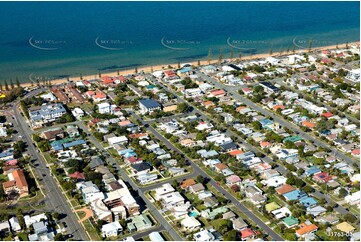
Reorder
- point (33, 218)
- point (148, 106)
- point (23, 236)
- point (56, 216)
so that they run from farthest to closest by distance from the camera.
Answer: point (148, 106), point (56, 216), point (33, 218), point (23, 236)

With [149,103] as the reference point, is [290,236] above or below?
below

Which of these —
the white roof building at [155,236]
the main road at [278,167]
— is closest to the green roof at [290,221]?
the main road at [278,167]

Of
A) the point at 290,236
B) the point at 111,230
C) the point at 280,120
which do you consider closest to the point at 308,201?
the point at 290,236

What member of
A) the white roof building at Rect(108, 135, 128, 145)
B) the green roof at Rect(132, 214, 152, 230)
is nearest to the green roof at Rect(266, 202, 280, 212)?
the green roof at Rect(132, 214, 152, 230)

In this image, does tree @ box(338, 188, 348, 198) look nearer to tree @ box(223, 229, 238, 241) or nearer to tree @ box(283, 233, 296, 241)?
tree @ box(283, 233, 296, 241)

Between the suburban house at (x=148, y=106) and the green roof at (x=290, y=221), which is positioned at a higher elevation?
the suburban house at (x=148, y=106)

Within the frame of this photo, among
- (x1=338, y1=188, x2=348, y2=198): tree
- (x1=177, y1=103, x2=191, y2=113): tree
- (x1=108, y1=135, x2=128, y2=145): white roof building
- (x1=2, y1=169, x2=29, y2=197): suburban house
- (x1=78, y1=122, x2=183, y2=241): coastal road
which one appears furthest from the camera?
(x1=177, y1=103, x2=191, y2=113): tree

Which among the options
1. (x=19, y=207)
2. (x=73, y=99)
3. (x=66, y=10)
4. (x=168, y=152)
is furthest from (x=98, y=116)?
(x=66, y=10)

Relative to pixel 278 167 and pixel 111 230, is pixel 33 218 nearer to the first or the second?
pixel 111 230

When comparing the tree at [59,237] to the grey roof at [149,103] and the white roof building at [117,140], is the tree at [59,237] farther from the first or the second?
the grey roof at [149,103]
